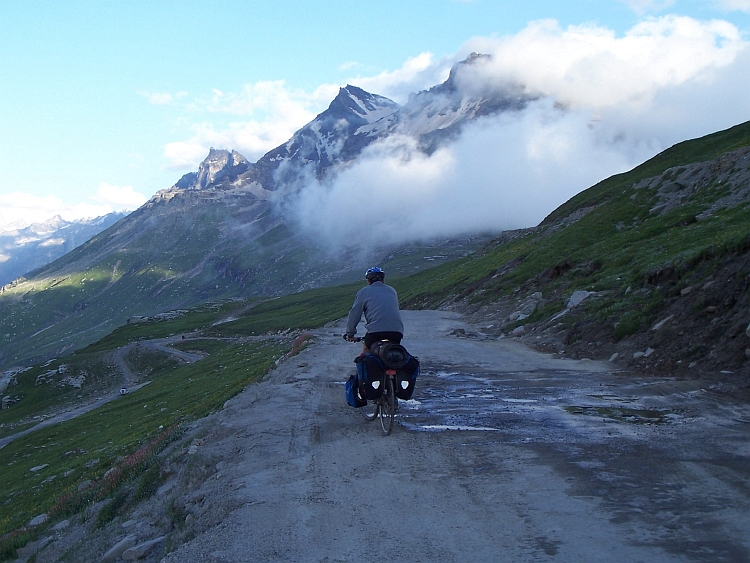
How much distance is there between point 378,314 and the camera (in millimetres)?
14250

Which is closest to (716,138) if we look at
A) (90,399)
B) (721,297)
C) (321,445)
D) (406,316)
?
(406,316)

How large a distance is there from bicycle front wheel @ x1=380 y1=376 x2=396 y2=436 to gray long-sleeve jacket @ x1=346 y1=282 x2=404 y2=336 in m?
1.19

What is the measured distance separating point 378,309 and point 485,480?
5309 millimetres

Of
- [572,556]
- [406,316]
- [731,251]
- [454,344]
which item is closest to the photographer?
[572,556]

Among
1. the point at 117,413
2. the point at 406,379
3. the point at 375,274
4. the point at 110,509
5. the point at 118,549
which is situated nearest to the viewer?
the point at 118,549

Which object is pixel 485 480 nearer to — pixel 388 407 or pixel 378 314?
pixel 388 407

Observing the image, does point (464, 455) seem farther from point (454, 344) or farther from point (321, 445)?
point (454, 344)

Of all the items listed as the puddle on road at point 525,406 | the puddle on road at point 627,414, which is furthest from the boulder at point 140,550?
the puddle on road at point 627,414

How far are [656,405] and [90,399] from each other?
116m

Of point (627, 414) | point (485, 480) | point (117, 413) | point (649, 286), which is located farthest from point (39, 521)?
point (117, 413)

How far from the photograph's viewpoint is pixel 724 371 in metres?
16.5

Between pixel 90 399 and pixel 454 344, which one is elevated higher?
pixel 454 344

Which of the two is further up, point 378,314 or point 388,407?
point 378,314

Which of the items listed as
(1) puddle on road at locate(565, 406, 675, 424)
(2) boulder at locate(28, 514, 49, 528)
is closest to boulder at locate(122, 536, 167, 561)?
(2) boulder at locate(28, 514, 49, 528)
